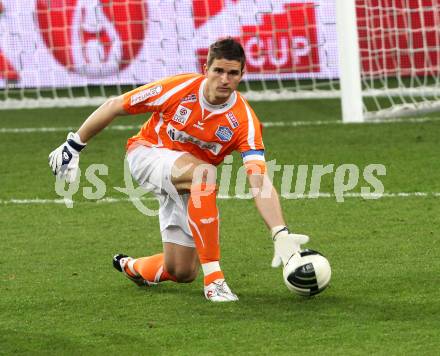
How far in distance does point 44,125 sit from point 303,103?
2979 millimetres

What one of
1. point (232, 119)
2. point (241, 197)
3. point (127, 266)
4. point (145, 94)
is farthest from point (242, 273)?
point (241, 197)

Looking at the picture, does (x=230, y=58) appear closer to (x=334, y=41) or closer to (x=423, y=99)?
(x=423, y=99)

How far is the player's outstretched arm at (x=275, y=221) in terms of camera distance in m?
5.24

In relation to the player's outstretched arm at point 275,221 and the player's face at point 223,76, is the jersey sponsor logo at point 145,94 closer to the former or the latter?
the player's face at point 223,76

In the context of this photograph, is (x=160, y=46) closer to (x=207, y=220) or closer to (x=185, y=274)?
(x=185, y=274)

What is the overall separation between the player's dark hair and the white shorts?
0.57 meters

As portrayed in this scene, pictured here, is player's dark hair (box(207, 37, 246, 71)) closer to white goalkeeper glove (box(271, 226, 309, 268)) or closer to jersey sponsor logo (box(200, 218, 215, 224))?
jersey sponsor logo (box(200, 218, 215, 224))

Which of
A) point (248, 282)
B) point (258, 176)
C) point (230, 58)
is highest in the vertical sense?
point (230, 58)

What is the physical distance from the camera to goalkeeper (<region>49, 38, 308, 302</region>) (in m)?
5.55

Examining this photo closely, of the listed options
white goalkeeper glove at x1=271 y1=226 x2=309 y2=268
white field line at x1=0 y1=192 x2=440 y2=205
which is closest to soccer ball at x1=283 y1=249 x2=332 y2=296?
white goalkeeper glove at x1=271 y1=226 x2=309 y2=268

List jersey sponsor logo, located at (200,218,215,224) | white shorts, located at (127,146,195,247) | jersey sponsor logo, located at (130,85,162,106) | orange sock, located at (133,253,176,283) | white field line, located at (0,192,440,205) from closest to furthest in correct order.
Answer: jersey sponsor logo, located at (200,218,215,224) → jersey sponsor logo, located at (130,85,162,106) → white shorts, located at (127,146,195,247) → orange sock, located at (133,253,176,283) → white field line, located at (0,192,440,205)

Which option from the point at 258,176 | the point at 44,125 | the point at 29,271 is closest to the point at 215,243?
the point at 258,176

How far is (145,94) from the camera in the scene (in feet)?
18.9

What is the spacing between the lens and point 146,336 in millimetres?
4945
